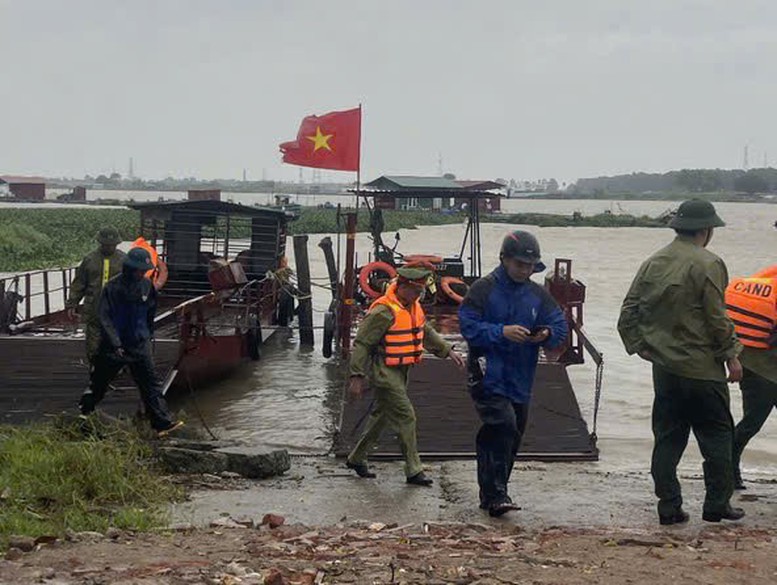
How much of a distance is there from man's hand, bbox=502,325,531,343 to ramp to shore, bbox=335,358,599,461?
2.76 metres

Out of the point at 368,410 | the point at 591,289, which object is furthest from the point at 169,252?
the point at 591,289

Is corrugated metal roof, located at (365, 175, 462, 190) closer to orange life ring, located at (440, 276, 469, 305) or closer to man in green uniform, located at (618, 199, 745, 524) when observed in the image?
orange life ring, located at (440, 276, 469, 305)

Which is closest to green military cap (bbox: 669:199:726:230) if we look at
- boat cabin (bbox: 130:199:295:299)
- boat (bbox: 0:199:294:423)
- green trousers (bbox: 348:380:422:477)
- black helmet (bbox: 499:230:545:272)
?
black helmet (bbox: 499:230:545:272)

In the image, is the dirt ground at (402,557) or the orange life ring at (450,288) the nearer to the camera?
the dirt ground at (402,557)

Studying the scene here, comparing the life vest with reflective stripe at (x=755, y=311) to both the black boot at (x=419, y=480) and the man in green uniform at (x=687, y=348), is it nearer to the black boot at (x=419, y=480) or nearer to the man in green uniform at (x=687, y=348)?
the man in green uniform at (x=687, y=348)

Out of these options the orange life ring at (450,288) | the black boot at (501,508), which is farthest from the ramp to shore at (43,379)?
the orange life ring at (450,288)

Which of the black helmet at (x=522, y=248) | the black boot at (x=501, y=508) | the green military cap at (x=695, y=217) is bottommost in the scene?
the black boot at (x=501, y=508)

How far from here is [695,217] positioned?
5.84 meters

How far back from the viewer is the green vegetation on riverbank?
33.8 m

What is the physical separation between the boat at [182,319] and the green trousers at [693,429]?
5.10 meters

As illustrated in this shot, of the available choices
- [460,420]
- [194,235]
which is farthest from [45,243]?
[460,420]

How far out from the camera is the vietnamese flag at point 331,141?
12984mm

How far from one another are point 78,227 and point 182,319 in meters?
44.5

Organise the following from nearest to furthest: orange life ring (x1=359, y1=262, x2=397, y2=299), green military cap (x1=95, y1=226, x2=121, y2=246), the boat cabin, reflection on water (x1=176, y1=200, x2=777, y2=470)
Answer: green military cap (x1=95, y1=226, x2=121, y2=246), reflection on water (x1=176, y1=200, x2=777, y2=470), orange life ring (x1=359, y1=262, x2=397, y2=299), the boat cabin
